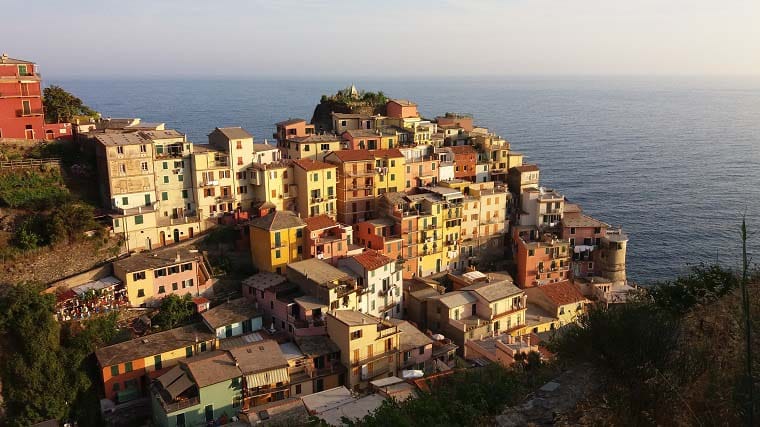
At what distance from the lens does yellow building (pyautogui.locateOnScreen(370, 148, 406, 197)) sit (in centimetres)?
4303

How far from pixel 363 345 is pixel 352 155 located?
665 inches

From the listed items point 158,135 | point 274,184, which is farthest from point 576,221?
point 158,135

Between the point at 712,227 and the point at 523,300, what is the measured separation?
28.2 metres

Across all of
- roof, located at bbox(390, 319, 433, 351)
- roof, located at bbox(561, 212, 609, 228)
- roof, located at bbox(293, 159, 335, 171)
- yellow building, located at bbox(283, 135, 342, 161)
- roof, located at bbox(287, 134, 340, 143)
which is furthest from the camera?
roof, located at bbox(561, 212, 609, 228)

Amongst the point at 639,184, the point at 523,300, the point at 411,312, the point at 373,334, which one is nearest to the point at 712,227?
the point at 639,184

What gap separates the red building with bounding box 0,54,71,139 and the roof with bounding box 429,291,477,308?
26325 mm

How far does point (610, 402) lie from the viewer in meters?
11.1

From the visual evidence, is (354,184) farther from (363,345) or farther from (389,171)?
(363,345)

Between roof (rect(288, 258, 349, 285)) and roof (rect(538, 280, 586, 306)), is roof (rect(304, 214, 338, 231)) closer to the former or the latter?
roof (rect(288, 258, 349, 285))

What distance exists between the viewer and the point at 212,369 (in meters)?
25.8

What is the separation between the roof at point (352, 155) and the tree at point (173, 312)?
590 inches

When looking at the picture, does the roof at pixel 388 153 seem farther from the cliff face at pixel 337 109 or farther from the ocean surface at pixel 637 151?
the ocean surface at pixel 637 151

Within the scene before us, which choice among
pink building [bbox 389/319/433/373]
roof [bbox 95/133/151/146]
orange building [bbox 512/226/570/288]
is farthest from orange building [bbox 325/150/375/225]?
pink building [bbox 389/319/433/373]

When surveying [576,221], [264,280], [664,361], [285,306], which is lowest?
[285,306]
